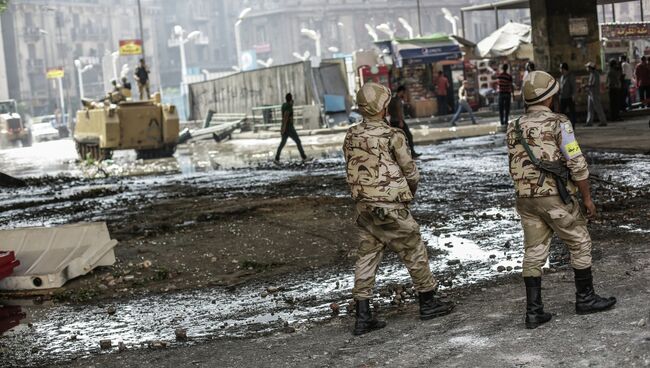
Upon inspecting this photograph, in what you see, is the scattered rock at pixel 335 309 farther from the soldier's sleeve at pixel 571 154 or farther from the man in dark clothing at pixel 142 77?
the man in dark clothing at pixel 142 77

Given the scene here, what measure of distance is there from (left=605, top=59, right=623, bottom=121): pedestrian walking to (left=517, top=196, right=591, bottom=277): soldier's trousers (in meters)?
20.1

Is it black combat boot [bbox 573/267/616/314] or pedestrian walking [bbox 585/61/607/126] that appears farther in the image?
pedestrian walking [bbox 585/61/607/126]

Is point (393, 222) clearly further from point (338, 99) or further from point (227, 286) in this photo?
point (338, 99)

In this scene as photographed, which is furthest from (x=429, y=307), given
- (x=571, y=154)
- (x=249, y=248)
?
(x=249, y=248)

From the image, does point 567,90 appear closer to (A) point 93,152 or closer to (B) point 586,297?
(A) point 93,152

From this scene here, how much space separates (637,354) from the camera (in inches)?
200

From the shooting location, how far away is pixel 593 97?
24.0 m

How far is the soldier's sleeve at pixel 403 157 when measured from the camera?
6367mm

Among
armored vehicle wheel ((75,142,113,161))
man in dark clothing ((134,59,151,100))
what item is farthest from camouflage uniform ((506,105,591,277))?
man in dark clothing ((134,59,151,100))

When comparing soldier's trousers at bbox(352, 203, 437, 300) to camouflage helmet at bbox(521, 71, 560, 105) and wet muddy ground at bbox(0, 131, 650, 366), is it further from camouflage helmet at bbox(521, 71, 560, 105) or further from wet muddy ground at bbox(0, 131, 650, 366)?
camouflage helmet at bbox(521, 71, 560, 105)

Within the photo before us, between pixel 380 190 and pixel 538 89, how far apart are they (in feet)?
3.89

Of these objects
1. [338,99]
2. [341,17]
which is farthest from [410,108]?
[341,17]

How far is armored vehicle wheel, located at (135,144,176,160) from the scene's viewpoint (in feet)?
104

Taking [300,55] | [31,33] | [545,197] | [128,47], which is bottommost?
[545,197]
